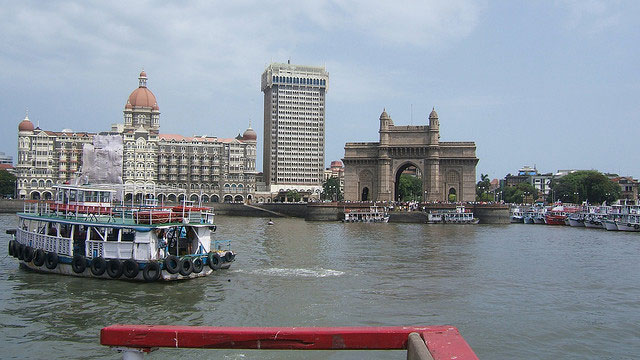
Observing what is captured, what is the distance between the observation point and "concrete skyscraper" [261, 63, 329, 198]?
146000mm

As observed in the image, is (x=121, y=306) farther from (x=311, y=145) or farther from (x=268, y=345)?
(x=311, y=145)

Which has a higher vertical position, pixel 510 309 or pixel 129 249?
pixel 129 249

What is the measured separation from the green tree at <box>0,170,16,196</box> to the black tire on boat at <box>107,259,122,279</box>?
105 m

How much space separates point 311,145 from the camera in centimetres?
14762

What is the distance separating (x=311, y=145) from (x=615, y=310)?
129 metres

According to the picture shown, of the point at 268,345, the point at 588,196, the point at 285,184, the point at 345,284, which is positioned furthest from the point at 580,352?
the point at 285,184

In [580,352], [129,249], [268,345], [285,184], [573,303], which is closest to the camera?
[268,345]

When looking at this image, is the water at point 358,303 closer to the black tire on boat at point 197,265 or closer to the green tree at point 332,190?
the black tire on boat at point 197,265

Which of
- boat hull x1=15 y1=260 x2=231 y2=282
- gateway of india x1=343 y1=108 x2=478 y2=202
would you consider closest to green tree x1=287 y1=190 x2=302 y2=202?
gateway of india x1=343 y1=108 x2=478 y2=202

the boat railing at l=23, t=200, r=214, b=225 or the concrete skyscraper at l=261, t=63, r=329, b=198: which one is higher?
the concrete skyscraper at l=261, t=63, r=329, b=198

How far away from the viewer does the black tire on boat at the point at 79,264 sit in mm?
23156

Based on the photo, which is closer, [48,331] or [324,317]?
[48,331]

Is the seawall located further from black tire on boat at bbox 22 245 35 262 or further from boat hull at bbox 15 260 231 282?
black tire on boat at bbox 22 245 35 262

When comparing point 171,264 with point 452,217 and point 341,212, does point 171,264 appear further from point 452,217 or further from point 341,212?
point 341,212
